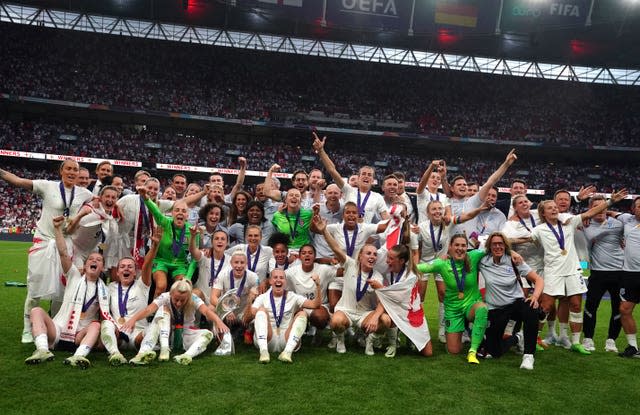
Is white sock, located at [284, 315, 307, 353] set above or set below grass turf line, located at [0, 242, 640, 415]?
above

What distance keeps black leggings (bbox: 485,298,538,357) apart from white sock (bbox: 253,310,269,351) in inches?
105

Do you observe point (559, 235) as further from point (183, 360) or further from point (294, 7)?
point (294, 7)

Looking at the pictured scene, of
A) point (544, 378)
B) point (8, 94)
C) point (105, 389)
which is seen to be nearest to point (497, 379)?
point (544, 378)

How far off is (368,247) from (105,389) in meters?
3.06

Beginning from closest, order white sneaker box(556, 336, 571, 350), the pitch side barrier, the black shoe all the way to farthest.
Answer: the black shoe → white sneaker box(556, 336, 571, 350) → the pitch side barrier

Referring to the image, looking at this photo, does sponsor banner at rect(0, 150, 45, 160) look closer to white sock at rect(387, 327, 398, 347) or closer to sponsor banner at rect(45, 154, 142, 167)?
sponsor banner at rect(45, 154, 142, 167)

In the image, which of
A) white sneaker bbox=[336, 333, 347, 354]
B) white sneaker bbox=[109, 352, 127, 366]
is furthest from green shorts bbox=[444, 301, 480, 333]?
white sneaker bbox=[109, 352, 127, 366]

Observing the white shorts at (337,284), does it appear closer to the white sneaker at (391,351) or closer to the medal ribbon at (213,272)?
the white sneaker at (391,351)

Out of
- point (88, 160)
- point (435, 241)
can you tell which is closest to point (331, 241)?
point (435, 241)

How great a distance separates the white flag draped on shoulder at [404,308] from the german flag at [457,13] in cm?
2776

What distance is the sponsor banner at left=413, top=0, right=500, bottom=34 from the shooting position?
28.8 meters

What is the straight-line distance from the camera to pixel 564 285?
609 cm

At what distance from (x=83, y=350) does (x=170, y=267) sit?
1.49 metres

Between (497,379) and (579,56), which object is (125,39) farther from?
(497,379)
